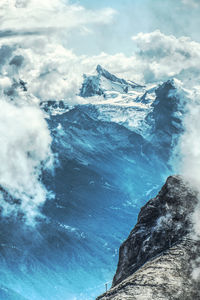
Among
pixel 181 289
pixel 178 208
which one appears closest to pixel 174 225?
pixel 178 208

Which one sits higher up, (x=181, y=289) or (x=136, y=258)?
(x=136, y=258)

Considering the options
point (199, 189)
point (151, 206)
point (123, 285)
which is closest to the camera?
point (123, 285)

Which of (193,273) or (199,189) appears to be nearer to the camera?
(193,273)

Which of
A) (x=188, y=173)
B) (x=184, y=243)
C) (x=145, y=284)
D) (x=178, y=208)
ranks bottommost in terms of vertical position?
(x=145, y=284)

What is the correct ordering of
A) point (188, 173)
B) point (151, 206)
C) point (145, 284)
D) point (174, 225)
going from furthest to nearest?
point (188, 173), point (151, 206), point (174, 225), point (145, 284)

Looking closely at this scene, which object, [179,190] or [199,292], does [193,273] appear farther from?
[179,190]

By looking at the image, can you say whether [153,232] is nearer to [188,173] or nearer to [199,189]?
[199,189]

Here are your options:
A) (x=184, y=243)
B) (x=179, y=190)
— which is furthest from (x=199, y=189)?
(x=184, y=243)
